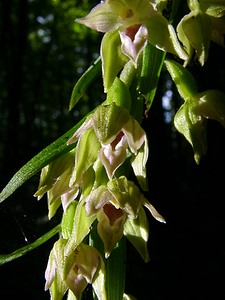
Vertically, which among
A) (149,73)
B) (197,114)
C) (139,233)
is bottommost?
(139,233)

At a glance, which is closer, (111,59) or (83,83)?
Answer: (111,59)

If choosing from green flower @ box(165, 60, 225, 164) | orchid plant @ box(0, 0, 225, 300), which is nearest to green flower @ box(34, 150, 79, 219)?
orchid plant @ box(0, 0, 225, 300)

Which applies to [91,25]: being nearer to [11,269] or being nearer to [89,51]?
[11,269]

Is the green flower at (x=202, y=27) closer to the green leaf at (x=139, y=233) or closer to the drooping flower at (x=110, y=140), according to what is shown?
the drooping flower at (x=110, y=140)

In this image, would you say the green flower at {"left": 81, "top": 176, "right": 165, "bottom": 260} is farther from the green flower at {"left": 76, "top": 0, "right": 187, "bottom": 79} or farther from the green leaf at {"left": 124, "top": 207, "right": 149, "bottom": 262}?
the green flower at {"left": 76, "top": 0, "right": 187, "bottom": 79}

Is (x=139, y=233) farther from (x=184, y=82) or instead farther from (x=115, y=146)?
(x=184, y=82)

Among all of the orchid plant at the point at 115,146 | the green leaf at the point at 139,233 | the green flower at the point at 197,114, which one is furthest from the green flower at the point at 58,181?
the green flower at the point at 197,114

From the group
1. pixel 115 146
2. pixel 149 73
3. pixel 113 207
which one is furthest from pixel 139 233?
pixel 149 73

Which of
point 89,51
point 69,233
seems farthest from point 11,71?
point 69,233
